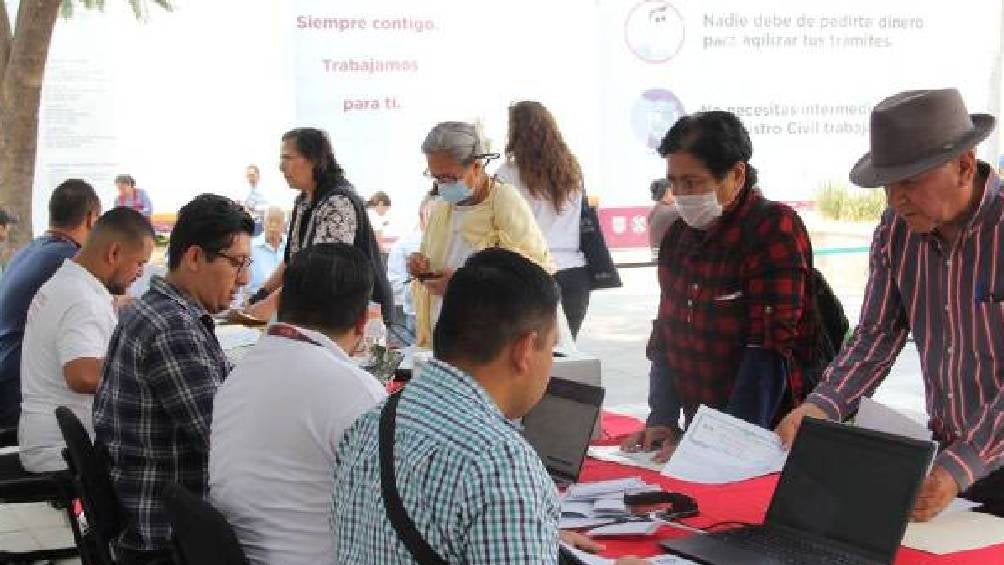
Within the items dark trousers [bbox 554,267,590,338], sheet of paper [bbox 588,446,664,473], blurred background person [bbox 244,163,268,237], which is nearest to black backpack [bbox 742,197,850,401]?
sheet of paper [bbox 588,446,664,473]

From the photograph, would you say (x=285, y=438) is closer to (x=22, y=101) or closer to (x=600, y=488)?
(x=600, y=488)

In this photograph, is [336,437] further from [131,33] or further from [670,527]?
[131,33]

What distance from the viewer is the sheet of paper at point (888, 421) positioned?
2293mm

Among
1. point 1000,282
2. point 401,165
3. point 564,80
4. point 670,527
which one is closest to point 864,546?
point 670,527

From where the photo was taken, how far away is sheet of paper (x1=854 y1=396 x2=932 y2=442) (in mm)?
2293

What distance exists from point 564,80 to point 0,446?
304 inches

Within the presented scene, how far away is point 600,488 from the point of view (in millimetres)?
2521

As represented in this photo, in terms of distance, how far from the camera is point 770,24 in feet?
39.3

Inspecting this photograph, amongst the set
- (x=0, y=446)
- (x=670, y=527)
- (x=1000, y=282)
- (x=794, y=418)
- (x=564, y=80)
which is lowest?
(x=0, y=446)

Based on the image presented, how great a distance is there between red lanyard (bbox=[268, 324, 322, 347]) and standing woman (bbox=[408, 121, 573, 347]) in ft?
5.97

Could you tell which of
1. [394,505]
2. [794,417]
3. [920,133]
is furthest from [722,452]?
[394,505]

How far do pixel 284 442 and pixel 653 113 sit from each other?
10.0m

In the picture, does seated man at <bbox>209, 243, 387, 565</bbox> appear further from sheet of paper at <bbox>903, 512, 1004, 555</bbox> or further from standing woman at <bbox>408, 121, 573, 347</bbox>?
standing woman at <bbox>408, 121, 573, 347</bbox>

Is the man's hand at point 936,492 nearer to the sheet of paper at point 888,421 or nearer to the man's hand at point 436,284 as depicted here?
the sheet of paper at point 888,421
